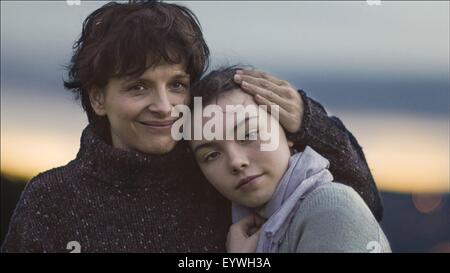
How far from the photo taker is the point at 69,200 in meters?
1.34

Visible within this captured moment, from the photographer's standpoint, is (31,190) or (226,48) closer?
(31,190)

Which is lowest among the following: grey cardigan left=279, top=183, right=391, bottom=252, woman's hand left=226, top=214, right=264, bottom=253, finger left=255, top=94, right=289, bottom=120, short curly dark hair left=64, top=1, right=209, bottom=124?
woman's hand left=226, top=214, right=264, bottom=253

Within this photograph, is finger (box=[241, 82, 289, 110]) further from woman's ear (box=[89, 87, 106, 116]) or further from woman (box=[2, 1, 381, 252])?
woman's ear (box=[89, 87, 106, 116])

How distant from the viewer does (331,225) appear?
1.19m

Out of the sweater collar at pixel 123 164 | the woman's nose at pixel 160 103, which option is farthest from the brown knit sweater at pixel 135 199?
the woman's nose at pixel 160 103

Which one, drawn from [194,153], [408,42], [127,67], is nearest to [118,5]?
[127,67]

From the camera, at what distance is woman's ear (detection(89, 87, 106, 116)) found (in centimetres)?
143

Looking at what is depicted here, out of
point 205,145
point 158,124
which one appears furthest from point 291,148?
point 158,124

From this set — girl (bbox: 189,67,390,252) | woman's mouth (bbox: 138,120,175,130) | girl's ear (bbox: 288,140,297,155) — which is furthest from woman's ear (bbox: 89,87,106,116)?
girl's ear (bbox: 288,140,297,155)

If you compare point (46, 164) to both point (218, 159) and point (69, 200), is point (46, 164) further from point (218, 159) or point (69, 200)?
point (218, 159)

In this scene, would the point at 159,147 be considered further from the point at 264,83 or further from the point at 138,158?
the point at 264,83

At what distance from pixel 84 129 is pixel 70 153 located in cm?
7

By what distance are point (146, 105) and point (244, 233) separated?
353 mm

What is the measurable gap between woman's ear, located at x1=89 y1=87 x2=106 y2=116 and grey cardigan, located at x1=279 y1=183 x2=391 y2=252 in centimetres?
51
